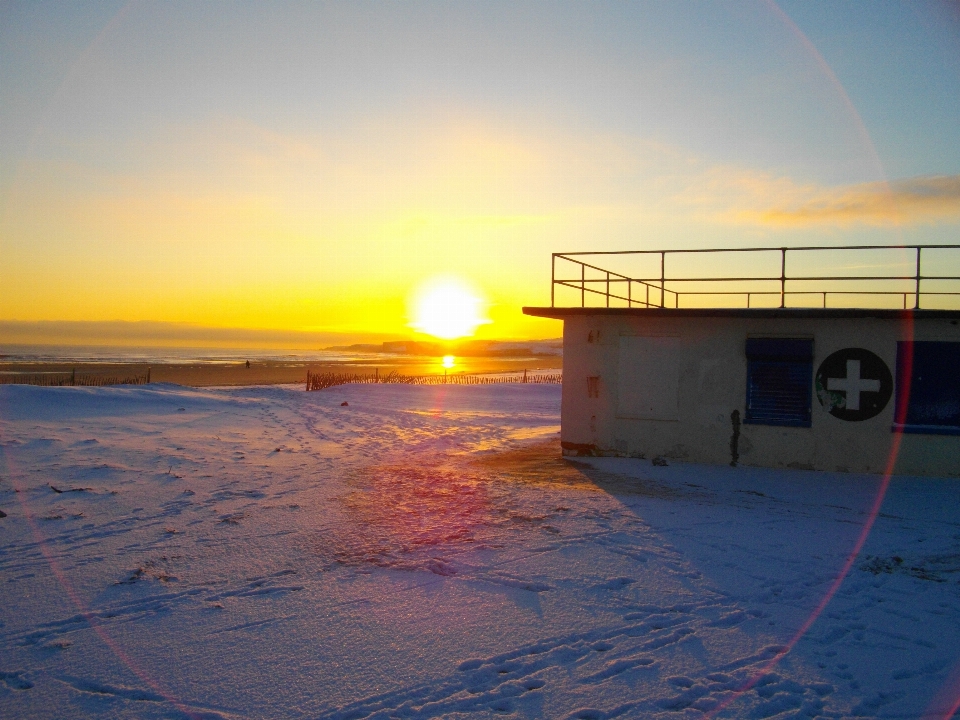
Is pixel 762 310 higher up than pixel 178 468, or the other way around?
pixel 762 310

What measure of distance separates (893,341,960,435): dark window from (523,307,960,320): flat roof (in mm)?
547

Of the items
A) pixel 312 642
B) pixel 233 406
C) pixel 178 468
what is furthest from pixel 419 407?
pixel 312 642

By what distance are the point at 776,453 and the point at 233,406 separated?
18658 millimetres

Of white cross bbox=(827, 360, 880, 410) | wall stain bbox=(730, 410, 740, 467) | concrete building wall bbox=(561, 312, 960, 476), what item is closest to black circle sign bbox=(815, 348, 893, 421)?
white cross bbox=(827, 360, 880, 410)

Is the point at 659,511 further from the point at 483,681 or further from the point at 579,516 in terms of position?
the point at 483,681

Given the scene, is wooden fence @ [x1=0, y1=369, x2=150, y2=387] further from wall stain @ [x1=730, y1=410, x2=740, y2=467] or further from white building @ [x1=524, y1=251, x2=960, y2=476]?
wall stain @ [x1=730, y1=410, x2=740, y2=467]

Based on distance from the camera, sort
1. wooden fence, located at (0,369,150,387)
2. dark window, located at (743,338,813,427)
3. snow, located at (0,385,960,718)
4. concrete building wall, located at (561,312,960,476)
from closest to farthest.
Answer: snow, located at (0,385,960,718) < concrete building wall, located at (561,312,960,476) < dark window, located at (743,338,813,427) < wooden fence, located at (0,369,150,387)

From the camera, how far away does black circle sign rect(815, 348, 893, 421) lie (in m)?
12.4

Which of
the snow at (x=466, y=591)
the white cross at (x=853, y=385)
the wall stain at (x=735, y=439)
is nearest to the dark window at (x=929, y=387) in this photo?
the white cross at (x=853, y=385)

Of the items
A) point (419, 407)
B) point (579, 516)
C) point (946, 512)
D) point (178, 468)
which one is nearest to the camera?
point (579, 516)

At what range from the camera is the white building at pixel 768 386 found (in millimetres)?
12188

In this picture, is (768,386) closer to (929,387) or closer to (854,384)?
(854,384)

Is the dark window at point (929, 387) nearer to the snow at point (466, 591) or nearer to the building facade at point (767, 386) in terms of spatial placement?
the building facade at point (767, 386)

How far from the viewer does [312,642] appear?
17.7 feet
